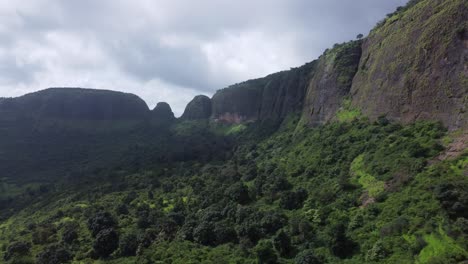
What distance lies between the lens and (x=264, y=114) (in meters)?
125

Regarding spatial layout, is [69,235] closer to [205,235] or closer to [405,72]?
[205,235]

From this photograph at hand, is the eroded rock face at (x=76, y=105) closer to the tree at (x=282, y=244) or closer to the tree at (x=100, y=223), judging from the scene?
the tree at (x=100, y=223)

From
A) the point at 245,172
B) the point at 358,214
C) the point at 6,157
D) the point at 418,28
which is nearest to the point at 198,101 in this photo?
the point at 6,157

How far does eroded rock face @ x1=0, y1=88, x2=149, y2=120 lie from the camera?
14488 cm

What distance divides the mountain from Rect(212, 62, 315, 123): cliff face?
1.11 metres

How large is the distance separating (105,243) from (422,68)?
53444 millimetres

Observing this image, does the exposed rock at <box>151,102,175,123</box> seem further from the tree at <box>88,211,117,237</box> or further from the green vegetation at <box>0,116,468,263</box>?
the tree at <box>88,211,117,237</box>

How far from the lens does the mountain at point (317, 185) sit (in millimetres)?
36812

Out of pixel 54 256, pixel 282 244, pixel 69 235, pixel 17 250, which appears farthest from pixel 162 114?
pixel 282 244

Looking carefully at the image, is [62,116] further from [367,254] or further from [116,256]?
[367,254]

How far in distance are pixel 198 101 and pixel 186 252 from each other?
133 m

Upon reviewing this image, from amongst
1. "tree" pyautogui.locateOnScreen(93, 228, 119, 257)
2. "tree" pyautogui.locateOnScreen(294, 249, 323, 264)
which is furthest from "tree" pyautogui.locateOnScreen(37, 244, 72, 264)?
"tree" pyautogui.locateOnScreen(294, 249, 323, 264)

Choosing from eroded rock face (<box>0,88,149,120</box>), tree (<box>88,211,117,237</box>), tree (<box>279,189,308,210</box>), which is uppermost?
eroded rock face (<box>0,88,149,120</box>)

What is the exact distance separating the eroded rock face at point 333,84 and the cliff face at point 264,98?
14815mm
